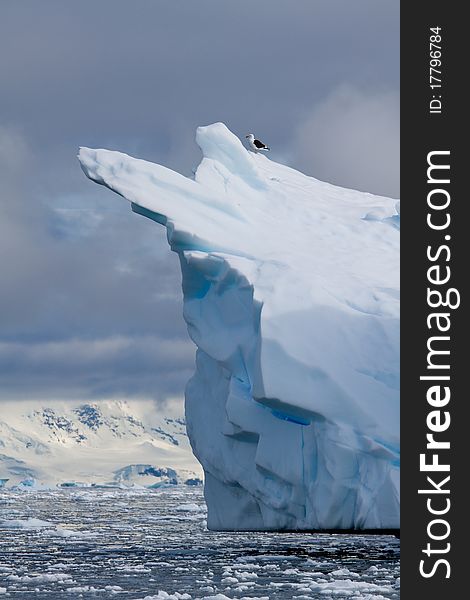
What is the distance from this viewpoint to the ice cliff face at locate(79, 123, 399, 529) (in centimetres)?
1459

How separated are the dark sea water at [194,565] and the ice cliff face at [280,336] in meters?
0.67

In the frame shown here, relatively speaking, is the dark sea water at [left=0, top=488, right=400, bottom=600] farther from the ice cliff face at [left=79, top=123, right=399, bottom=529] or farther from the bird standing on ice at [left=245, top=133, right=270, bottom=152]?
the bird standing on ice at [left=245, top=133, right=270, bottom=152]

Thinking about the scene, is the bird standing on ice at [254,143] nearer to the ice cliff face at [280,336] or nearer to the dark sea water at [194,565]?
the ice cliff face at [280,336]

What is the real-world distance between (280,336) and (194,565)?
319 cm

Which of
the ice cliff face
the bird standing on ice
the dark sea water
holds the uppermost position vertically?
the bird standing on ice

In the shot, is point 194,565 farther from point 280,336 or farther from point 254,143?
point 254,143

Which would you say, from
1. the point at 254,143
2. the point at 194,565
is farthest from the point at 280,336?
the point at 254,143

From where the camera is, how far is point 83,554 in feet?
56.5

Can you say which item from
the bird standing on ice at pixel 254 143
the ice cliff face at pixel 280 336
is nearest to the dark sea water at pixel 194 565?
the ice cliff face at pixel 280 336

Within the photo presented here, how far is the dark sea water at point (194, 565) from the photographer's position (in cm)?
1257

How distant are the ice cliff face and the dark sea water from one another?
67 cm

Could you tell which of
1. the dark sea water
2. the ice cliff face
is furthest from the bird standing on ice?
the dark sea water

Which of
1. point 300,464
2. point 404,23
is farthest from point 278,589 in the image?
point 404,23

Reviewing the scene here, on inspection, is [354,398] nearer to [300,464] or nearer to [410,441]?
[300,464]
